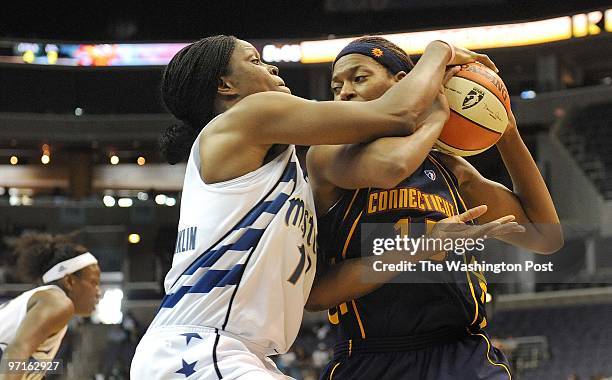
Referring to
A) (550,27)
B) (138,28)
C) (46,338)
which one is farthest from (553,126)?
(46,338)

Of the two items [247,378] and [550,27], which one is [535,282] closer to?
[550,27]

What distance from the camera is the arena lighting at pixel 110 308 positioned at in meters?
14.3

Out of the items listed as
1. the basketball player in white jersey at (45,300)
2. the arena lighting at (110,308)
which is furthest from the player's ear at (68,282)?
the arena lighting at (110,308)

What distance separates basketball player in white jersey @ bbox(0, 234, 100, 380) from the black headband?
280cm

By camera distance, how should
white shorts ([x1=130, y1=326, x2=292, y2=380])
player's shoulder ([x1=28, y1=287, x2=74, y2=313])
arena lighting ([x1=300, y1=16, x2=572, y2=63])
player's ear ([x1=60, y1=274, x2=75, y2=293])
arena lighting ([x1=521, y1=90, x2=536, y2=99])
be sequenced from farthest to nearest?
arena lighting ([x1=300, y1=16, x2=572, y2=63])
arena lighting ([x1=521, y1=90, x2=536, y2=99])
player's ear ([x1=60, y1=274, x2=75, y2=293])
player's shoulder ([x1=28, y1=287, x2=74, y2=313])
white shorts ([x1=130, y1=326, x2=292, y2=380])

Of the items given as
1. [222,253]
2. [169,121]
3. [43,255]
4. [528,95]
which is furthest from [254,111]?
[169,121]

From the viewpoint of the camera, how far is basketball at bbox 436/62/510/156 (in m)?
2.78

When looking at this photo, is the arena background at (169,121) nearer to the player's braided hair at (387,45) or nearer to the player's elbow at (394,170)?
the player's braided hair at (387,45)

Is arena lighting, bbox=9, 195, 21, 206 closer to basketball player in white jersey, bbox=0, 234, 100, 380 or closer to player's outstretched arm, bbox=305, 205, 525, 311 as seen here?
basketball player in white jersey, bbox=0, 234, 100, 380

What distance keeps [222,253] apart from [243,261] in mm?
65

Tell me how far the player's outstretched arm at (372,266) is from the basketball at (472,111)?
300 millimetres

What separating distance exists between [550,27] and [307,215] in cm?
1680

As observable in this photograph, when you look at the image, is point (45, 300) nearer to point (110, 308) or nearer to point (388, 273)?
point (388, 273)
